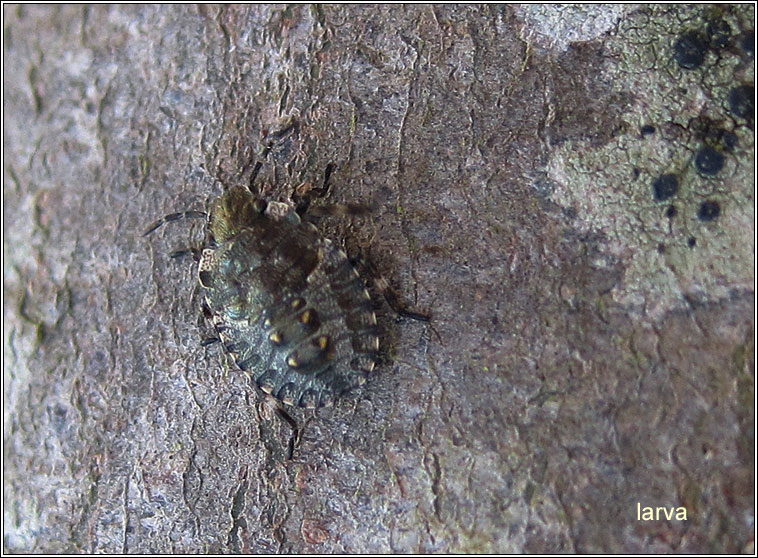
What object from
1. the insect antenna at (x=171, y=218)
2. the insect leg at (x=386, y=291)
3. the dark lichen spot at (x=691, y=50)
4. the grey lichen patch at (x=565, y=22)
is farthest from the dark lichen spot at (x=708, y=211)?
the insect antenna at (x=171, y=218)

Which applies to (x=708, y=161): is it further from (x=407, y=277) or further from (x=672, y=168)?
(x=407, y=277)

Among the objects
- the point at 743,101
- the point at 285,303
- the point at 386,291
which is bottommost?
the point at 285,303

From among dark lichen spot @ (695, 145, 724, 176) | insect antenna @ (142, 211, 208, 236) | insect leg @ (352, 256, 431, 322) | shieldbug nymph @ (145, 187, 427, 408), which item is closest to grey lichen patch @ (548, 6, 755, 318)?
dark lichen spot @ (695, 145, 724, 176)

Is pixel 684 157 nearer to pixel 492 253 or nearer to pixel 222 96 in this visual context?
pixel 492 253

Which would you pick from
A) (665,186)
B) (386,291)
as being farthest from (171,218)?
(665,186)

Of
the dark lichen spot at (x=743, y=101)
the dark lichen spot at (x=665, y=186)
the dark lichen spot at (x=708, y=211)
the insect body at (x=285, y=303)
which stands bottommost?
the insect body at (x=285, y=303)

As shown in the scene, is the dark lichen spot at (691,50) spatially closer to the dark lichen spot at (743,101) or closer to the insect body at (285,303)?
the dark lichen spot at (743,101)

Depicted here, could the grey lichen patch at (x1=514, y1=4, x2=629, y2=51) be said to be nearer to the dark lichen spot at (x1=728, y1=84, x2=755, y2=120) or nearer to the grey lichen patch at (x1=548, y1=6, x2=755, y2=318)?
the grey lichen patch at (x1=548, y1=6, x2=755, y2=318)
